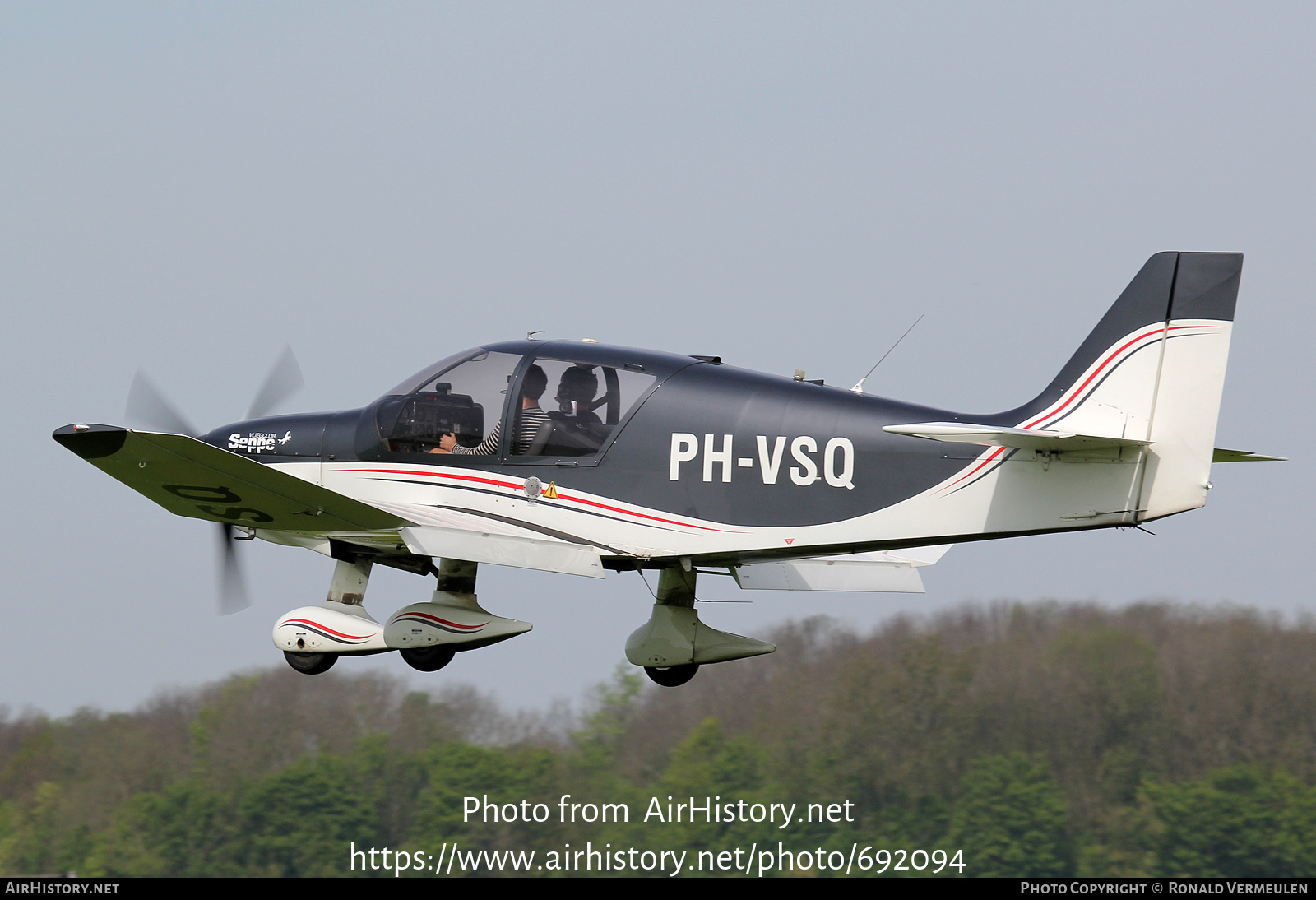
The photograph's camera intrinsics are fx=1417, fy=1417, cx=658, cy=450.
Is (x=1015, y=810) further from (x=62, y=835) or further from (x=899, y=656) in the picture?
(x=62, y=835)

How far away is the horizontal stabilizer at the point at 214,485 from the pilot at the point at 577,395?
149cm

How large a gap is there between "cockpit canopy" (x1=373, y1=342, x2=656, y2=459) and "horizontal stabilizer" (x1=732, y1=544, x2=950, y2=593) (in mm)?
1844

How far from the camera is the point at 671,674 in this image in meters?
12.0

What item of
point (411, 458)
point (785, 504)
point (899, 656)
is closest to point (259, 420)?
point (411, 458)

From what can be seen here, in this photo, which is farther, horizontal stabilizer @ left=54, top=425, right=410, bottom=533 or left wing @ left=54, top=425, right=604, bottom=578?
left wing @ left=54, top=425, right=604, bottom=578

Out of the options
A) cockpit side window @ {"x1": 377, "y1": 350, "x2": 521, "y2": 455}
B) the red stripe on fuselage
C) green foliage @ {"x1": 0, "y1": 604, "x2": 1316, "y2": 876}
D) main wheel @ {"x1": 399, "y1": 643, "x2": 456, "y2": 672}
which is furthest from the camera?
green foliage @ {"x1": 0, "y1": 604, "x2": 1316, "y2": 876}

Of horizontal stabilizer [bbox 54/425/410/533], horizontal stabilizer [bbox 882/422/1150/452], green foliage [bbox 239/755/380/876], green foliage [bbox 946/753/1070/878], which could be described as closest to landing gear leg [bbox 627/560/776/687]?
horizontal stabilizer [bbox 54/425/410/533]

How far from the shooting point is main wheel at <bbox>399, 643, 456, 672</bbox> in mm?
11484

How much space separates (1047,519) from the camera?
9.34 m

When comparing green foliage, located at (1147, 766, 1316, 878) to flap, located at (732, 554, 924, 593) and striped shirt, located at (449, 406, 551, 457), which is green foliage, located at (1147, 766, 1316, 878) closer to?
flap, located at (732, 554, 924, 593)

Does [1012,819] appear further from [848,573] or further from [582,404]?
[582,404]

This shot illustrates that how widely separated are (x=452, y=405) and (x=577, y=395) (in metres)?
1.09

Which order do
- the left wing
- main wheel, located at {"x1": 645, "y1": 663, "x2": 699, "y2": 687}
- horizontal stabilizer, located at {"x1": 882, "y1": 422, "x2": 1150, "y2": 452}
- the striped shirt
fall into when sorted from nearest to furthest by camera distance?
horizontal stabilizer, located at {"x1": 882, "y1": 422, "x2": 1150, "y2": 452}, the left wing, the striped shirt, main wheel, located at {"x1": 645, "y1": 663, "x2": 699, "y2": 687}
